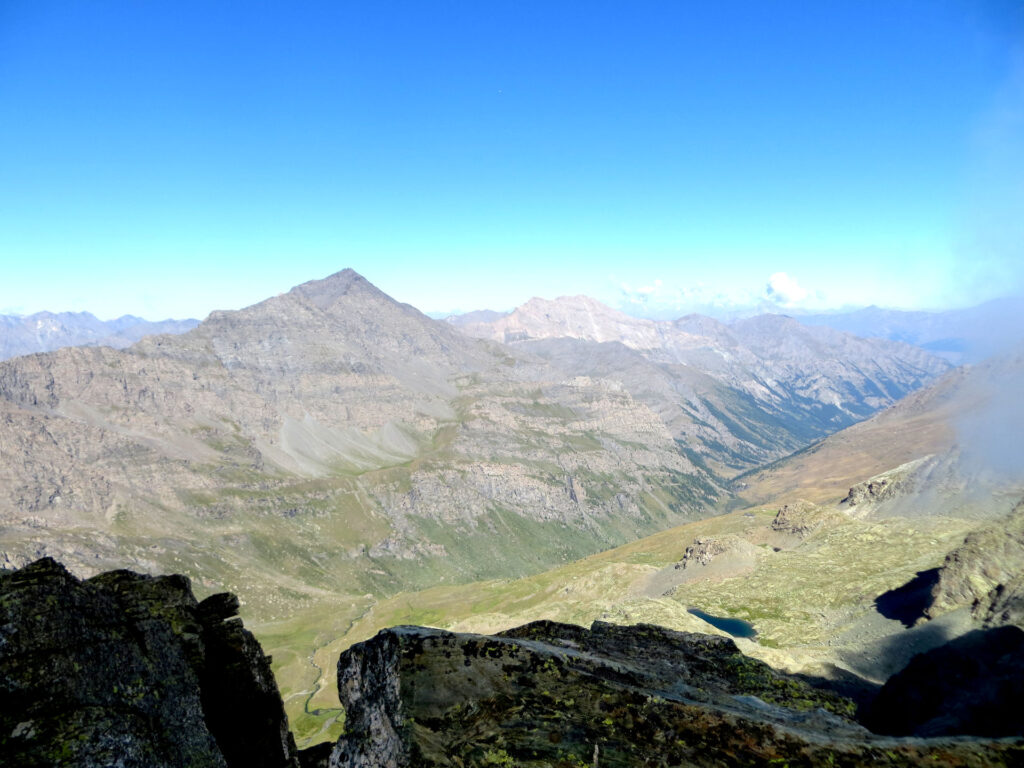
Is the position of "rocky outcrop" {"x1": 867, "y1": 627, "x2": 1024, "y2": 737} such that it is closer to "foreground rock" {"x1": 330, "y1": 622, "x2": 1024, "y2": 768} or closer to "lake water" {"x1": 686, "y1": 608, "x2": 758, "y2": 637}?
"foreground rock" {"x1": 330, "y1": 622, "x2": 1024, "y2": 768}

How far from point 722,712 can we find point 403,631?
10431 mm

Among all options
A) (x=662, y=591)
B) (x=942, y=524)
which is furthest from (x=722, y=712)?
(x=662, y=591)

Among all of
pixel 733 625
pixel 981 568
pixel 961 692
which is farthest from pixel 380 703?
pixel 733 625

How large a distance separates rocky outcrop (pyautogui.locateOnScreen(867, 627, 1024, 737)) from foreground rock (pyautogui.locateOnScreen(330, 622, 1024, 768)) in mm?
30697

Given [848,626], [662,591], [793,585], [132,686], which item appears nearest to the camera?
[132,686]

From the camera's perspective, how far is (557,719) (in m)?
16.5

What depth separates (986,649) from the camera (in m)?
56.1

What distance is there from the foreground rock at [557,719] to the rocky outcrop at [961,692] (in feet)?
101

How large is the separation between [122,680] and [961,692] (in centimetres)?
6127

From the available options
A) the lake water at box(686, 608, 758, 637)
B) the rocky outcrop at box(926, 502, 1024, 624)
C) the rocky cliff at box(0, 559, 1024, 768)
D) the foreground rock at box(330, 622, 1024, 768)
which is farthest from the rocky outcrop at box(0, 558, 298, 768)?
the lake water at box(686, 608, 758, 637)

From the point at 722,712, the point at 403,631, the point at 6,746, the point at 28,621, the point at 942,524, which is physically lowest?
the point at 942,524

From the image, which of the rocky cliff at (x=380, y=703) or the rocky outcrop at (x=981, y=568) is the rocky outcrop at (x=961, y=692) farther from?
the rocky outcrop at (x=981, y=568)

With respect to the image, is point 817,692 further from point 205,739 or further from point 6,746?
point 6,746

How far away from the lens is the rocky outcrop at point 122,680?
13000 mm
